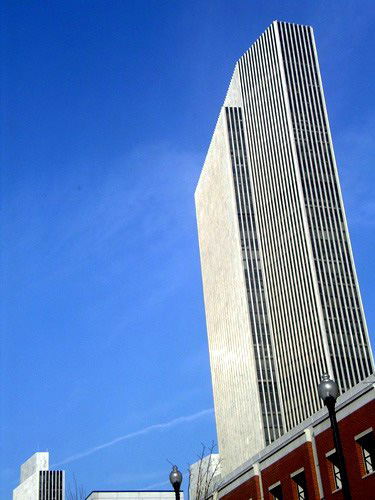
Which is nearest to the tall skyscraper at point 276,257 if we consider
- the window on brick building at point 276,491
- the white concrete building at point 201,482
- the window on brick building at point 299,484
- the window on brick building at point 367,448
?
the white concrete building at point 201,482

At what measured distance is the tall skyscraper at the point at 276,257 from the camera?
115 metres

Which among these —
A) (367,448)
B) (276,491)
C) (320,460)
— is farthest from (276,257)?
(367,448)

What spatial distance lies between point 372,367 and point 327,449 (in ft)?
232

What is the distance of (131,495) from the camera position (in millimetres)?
110188

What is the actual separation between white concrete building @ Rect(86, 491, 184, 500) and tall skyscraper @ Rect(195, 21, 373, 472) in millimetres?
12399

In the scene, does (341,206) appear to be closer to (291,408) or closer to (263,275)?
(263,275)

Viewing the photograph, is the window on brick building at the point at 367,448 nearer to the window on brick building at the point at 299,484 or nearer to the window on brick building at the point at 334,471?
the window on brick building at the point at 334,471

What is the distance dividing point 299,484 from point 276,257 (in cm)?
7902

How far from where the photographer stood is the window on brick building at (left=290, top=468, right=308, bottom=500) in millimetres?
46812

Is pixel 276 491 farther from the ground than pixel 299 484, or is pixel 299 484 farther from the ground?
pixel 276 491

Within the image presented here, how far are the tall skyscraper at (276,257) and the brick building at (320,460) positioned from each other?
59.6m

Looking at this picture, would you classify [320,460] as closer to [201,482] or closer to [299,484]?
[299,484]

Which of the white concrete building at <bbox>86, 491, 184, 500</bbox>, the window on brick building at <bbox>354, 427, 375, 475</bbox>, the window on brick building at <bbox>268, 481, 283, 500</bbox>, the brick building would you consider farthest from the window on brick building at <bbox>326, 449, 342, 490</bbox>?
the white concrete building at <bbox>86, 491, 184, 500</bbox>

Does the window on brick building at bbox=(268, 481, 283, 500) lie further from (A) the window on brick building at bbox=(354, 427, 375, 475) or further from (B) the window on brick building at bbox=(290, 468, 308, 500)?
(A) the window on brick building at bbox=(354, 427, 375, 475)
